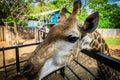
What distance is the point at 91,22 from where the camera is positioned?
1.82m

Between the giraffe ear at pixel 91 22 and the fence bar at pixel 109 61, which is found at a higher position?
the giraffe ear at pixel 91 22

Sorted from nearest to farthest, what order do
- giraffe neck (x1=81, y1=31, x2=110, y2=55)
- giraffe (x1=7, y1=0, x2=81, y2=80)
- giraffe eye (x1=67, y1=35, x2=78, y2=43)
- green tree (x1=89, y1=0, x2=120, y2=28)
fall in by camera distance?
1. giraffe (x1=7, y1=0, x2=81, y2=80)
2. giraffe eye (x1=67, y1=35, x2=78, y2=43)
3. giraffe neck (x1=81, y1=31, x2=110, y2=55)
4. green tree (x1=89, y1=0, x2=120, y2=28)

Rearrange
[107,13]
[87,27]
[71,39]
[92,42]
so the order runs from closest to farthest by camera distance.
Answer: [71,39] → [87,27] → [92,42] → [107,13]

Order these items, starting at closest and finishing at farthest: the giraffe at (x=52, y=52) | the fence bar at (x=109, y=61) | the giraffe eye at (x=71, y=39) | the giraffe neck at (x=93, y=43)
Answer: the fence bar at (x=109, y=61)
the giraffe at (x=52, y=52)
the giraffe eye at (x=71, y=39)
the giraffe neck at (x=93, y=43)

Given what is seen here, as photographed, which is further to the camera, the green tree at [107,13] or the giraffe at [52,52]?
the green tree at [107,13]

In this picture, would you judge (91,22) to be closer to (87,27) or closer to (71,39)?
(87,27)

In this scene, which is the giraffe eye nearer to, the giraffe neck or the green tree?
the giraffe neck

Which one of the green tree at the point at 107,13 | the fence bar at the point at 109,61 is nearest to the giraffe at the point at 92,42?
the fence bar at the point at 109,61

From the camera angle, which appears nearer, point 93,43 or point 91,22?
point 91,22

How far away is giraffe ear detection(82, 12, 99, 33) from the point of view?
69.5 inches

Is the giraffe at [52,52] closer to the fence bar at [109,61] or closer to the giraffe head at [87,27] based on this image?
the giraffe head at [87,27]

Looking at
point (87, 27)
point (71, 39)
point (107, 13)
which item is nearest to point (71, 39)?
point (71, 39)

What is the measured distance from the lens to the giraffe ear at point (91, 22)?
5.79ft

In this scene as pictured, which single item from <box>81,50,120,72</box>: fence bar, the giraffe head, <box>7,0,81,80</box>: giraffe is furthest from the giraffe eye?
<box>81,50,120,72</box>: fence bar
